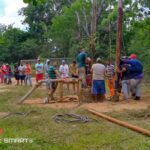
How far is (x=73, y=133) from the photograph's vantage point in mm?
9727

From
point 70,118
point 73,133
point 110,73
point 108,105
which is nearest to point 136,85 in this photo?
point 108,105

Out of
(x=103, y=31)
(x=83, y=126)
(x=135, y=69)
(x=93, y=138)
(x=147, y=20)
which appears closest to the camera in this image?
(x=93, y=138)

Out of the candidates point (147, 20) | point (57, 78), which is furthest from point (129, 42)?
point (57, 78)

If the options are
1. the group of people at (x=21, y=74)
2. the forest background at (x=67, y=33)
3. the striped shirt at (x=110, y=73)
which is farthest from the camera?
the forest background at (x=67, y=33)

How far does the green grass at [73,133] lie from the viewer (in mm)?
8352

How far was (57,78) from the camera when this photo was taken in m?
17.8

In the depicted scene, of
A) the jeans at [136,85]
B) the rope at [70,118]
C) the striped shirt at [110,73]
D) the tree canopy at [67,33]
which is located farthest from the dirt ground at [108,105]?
the tree canopy at [67,33]

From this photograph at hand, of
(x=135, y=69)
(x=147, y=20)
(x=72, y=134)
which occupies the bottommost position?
(x=72, y=134)

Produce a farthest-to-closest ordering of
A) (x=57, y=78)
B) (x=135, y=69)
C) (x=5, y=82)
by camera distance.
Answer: (x=5, y=82), (x=57, y=78), (x=135, y=69)

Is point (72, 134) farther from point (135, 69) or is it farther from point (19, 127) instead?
point (135, 69)

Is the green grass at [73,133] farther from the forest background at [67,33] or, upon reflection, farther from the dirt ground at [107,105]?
the forest background at [67,33]

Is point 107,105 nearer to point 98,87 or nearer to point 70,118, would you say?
point 98,87

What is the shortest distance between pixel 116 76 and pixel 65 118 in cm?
562

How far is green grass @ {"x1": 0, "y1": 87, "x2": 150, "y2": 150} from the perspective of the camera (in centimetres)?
835
